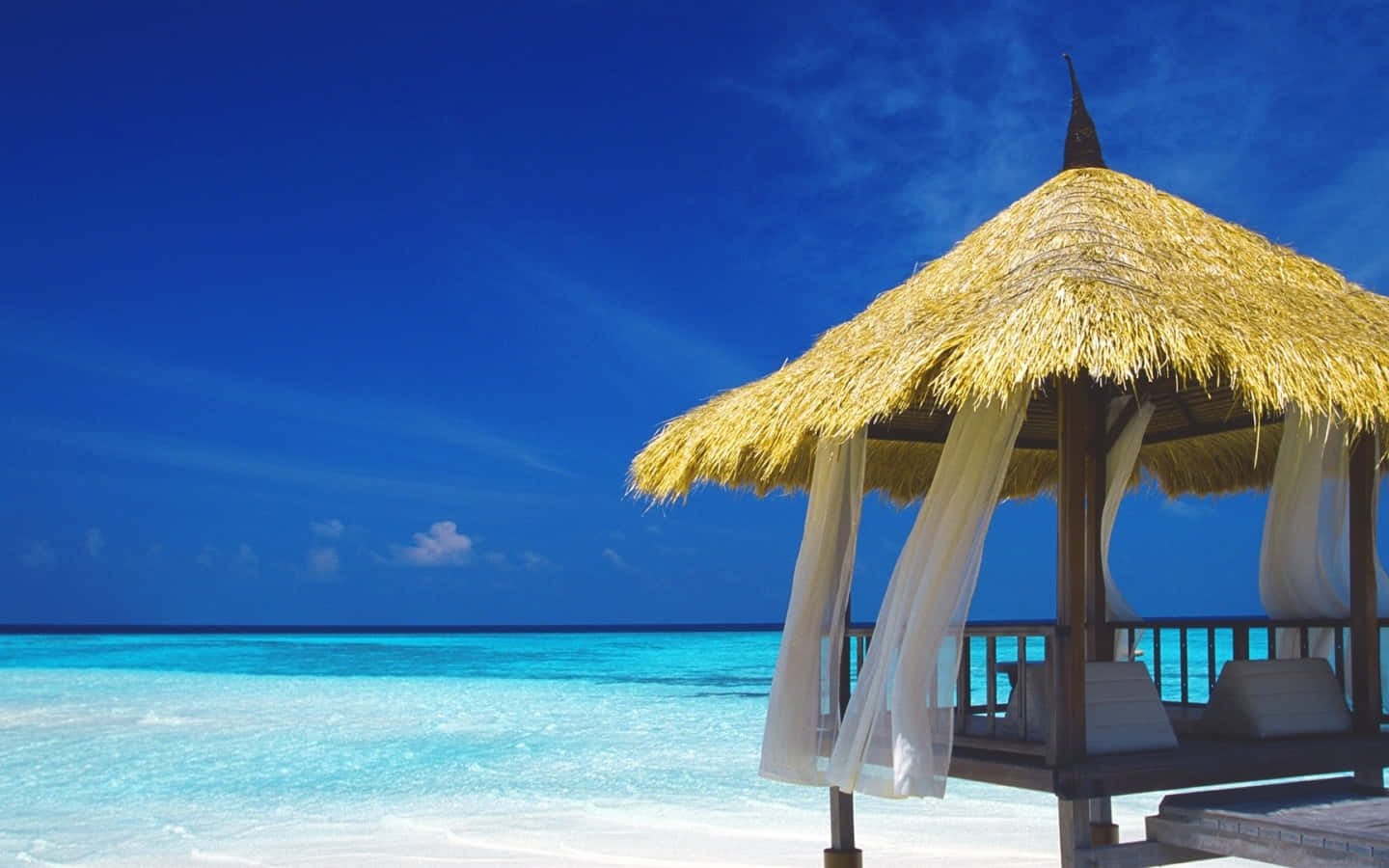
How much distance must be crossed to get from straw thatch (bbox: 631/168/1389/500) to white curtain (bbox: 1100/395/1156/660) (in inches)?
7.1

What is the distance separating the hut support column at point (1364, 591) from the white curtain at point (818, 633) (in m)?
1.78

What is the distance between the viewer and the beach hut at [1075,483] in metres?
3.74

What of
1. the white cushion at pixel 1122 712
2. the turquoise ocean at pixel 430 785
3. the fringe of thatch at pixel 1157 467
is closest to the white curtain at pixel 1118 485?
the fringe of thatch at pixel 1157 467

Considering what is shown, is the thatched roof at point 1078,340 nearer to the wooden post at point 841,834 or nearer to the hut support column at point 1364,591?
the hut support column at point 1364,591

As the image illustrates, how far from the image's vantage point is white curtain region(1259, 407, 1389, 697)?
4.91m

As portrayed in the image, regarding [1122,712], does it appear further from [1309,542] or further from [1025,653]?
[1309,542]

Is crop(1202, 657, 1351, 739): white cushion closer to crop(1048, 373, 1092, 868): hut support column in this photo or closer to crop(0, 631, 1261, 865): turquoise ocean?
crop(1048, 373, 1092, 868): hut support column

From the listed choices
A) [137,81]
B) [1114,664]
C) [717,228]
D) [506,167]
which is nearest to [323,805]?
[1114,664]

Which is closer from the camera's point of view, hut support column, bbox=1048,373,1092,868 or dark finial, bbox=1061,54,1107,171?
hut support column, bbox=1048,373,1092,868

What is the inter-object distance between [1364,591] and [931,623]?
1.73 meters

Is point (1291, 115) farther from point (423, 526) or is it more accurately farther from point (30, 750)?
point (423, 526)

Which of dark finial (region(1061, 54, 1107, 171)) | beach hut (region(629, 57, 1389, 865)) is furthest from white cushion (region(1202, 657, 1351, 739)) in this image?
dark finial (region(1061, 54, 1107, 171))

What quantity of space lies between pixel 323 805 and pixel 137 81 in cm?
1725

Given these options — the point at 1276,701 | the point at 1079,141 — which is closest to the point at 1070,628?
the point at 1276,701
